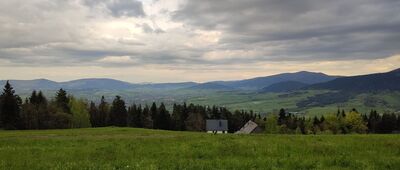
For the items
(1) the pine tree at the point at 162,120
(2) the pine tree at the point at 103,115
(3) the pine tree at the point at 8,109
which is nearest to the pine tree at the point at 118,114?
(2) the pine tree at the point at 103,115

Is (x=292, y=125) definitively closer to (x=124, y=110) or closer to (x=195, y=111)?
(x=195, y=111)

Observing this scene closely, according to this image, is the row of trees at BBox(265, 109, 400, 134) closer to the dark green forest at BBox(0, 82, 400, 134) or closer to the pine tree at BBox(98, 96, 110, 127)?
the dark green forest at BBox(0, 82, 400, 134)

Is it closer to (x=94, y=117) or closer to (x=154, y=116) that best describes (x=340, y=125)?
(x=154, y=116)

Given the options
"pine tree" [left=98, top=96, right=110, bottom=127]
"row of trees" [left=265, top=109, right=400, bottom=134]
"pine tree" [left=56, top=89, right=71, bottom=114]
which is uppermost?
"pine tree" [left=56, top=89, right=71, bottom=114]

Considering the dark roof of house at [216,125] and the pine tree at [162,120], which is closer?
Result: the dark roof of house at [216,125]

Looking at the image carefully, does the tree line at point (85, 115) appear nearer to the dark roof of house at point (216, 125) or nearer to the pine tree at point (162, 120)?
the pine tree at point (162, 120)

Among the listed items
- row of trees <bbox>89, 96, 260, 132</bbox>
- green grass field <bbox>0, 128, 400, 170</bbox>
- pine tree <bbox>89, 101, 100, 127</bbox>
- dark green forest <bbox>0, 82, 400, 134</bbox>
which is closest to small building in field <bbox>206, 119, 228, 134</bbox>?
row of trees <bbox>89, 96, 260, 132</bbox>

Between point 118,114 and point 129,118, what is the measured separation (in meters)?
5.54

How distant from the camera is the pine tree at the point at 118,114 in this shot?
488 feet

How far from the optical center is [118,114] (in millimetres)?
149375

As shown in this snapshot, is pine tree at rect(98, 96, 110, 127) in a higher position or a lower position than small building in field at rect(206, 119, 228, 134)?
higher

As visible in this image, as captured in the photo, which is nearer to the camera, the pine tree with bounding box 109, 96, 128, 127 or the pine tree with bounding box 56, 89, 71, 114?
the pine tree with bounding box 56, 89, 71, 114

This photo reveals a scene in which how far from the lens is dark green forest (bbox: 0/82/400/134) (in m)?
122

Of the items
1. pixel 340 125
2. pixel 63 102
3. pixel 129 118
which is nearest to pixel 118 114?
pixel 129 118
